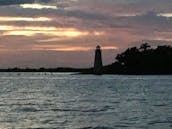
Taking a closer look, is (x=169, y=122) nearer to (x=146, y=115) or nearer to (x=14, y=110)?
(x=146, y=115)

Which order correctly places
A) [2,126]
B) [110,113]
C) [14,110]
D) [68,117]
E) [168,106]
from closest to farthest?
[2,126] < [68,117] < [110,113] < [14,110] < [168,106]

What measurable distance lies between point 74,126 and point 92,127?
1.12 meters

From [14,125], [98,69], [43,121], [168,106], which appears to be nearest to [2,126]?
[14,125]

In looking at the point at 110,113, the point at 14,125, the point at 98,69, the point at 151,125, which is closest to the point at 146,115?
the point at 110,113

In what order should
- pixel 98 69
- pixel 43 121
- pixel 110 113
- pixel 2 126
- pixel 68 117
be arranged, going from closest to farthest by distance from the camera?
pixel 2 126, pixel 43 121, pixel 68 117, pixel 110 113, pixel 98 69

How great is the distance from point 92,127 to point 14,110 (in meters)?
13.6

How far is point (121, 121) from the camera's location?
37031mm

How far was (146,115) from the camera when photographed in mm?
41188

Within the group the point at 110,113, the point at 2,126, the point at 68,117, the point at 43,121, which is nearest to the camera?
the point at 2,126

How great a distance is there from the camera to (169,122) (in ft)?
118

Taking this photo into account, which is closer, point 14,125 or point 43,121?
point 14,125

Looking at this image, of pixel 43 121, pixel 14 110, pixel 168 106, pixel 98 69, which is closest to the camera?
pixel 43 121

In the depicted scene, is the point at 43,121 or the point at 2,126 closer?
the point at 2,126

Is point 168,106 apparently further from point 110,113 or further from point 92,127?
point 92,127
